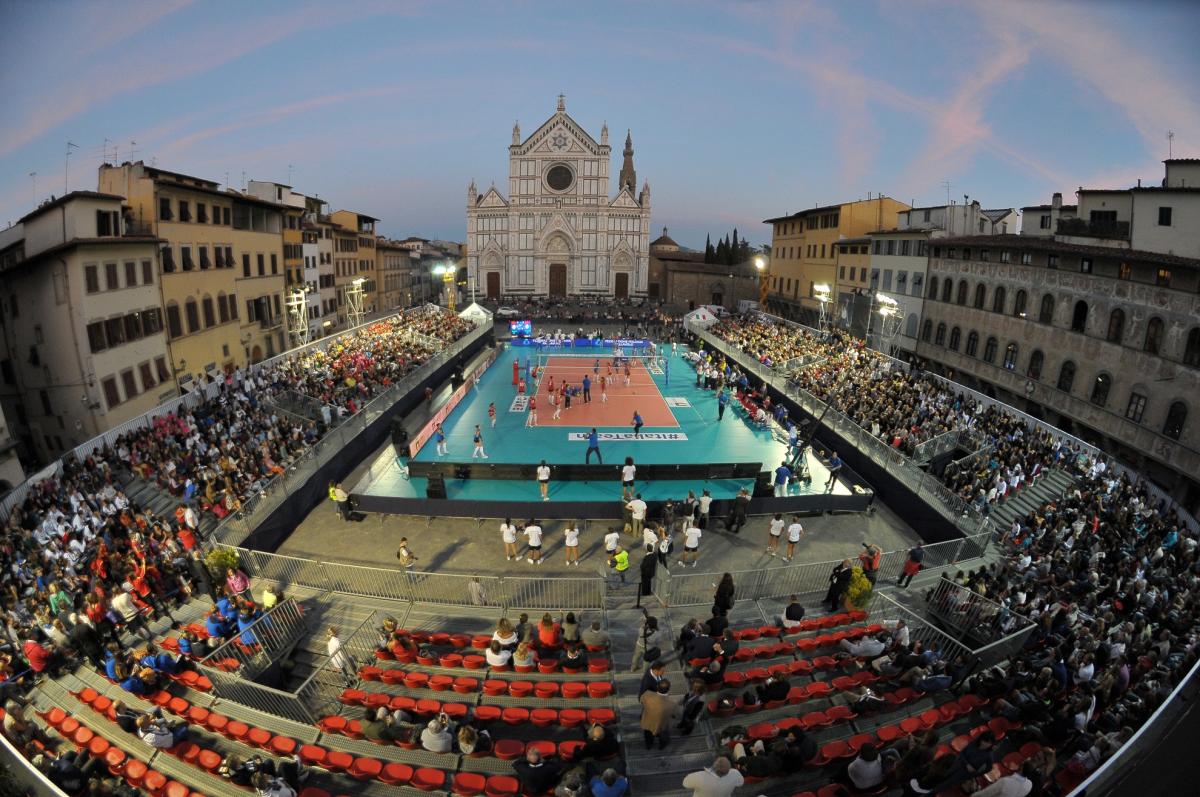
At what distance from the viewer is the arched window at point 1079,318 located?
87.2 feet

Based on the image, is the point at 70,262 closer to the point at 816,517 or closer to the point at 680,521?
the point at 680,521

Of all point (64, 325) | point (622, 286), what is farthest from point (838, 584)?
point (622, 286)

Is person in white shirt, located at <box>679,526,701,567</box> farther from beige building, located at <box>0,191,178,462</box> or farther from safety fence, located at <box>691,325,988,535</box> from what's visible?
beige building, located at <box>0,191,178,462</box>

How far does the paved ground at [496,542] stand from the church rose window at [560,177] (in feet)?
206

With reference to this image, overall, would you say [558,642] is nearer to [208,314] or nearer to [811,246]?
[208,314]

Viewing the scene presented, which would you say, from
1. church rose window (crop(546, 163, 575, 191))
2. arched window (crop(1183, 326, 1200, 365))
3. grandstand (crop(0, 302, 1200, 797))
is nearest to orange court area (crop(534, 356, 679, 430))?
grandstand (crop(0, 302, 1200, 797))

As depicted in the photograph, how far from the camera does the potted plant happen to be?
1219 centimetres

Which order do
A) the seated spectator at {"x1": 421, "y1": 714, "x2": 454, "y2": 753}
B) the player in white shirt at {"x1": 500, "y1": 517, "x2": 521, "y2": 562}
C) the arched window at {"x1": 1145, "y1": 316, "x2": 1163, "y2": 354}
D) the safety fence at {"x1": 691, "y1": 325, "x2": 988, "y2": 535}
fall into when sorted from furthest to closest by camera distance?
1. the arched window at {"x1": 1145, "y1": 316, "x2": 1163, "y2": 354}
2. the safety fence at {"x1": 691, "y1": 325, "x2": 988, "y2": 535}
3. the player in white shirt at {"x1": 500, "y1": 517, "x2": 521, "y2": 562}
4. the seated spectator at {"x1": 421, "y1": 714, "x2": 454, "y2": 753}

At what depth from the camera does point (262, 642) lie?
1087cm

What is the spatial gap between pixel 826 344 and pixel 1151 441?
17.4 meters

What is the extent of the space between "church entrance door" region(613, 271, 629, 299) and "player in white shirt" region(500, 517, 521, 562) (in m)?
63.1

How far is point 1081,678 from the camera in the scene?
1015 centimetres

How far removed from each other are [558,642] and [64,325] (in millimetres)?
23210

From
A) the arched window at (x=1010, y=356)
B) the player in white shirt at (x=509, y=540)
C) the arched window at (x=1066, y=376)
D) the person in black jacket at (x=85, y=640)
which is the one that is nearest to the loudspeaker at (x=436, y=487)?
the player in white shirt at (x=509, y=540)
